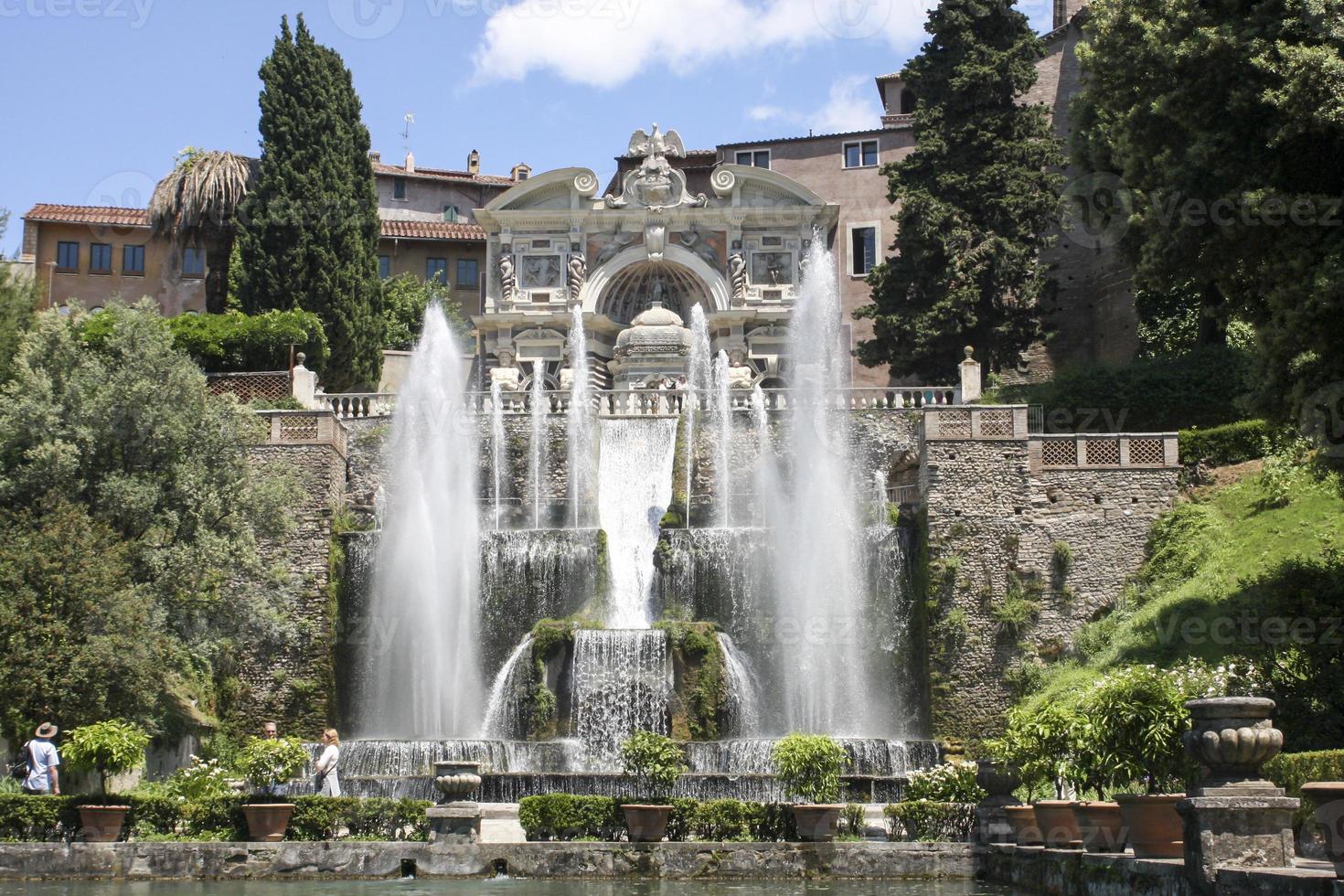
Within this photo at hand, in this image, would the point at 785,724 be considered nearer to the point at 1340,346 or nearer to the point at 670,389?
the point at 670,389

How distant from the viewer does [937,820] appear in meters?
17.9

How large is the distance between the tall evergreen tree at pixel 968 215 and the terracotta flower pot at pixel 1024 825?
21.2m

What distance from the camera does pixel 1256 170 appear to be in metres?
21.4

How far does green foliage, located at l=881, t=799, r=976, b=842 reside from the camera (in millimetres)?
17891

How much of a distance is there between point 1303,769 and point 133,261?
134 feet

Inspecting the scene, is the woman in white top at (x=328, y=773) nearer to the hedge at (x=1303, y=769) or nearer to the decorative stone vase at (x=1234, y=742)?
the hedge at (x=1303, y=769)

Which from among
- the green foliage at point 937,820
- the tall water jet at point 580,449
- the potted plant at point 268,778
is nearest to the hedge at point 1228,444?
the tall water jet at point 580,449

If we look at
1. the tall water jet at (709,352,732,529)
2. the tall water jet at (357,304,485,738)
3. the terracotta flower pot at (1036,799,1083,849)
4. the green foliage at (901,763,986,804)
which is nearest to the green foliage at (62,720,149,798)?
the green foliage at (901,763,986,804)

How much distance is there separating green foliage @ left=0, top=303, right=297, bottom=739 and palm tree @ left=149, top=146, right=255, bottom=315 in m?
14.6

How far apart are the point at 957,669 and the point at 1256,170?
10847 mm

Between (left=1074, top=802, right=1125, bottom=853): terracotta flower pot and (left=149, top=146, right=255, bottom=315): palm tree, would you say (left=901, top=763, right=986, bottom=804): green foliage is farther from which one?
(left=149, top=146, right=255, bottom=315): palm tree

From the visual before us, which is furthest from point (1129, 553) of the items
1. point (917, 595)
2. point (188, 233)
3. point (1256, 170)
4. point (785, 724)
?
point (188, 233)

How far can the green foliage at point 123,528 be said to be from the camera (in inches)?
850

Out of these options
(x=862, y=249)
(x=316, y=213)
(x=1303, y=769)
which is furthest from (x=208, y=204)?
(x=1303, y=769)
